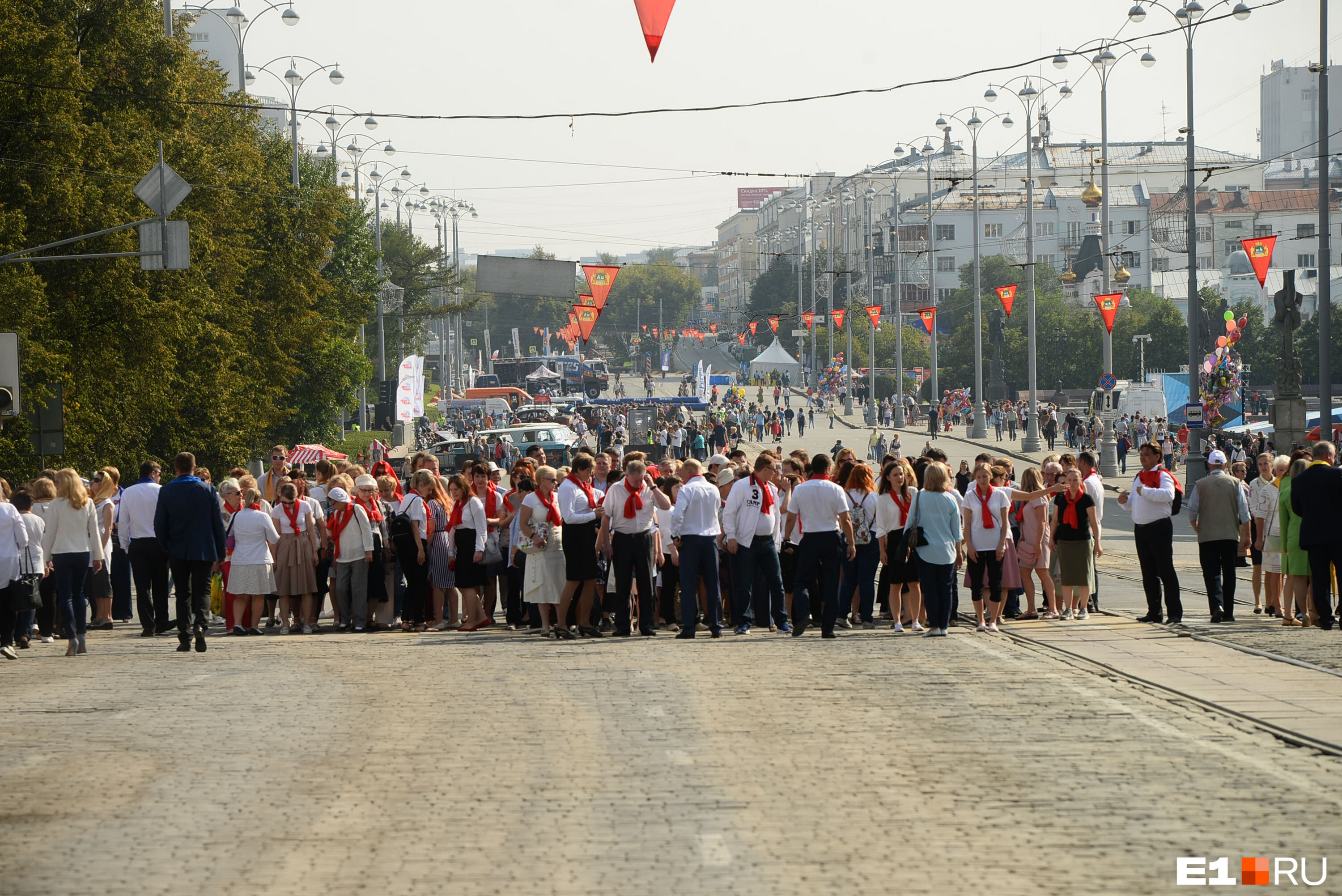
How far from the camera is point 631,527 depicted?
45.9 ft

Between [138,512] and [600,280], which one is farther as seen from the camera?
[600,280]

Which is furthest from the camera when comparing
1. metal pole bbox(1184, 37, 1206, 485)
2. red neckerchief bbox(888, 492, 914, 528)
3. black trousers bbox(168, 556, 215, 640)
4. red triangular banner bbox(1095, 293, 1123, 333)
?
red triangular banner bbox(1095, 293, 1123, 333)

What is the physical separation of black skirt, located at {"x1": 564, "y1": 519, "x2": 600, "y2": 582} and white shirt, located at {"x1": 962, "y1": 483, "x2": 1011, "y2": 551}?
3643 millimetres

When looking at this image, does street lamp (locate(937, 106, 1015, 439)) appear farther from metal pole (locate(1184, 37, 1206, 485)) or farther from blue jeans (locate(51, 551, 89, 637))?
blue jeans (locate(51, 551, 89, 637))

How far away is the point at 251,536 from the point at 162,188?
10.3 meters

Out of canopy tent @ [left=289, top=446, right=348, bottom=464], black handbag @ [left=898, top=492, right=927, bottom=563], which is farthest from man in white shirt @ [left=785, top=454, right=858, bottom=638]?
canopy tent @ [left=289, top=446, right=348, bottom=464]

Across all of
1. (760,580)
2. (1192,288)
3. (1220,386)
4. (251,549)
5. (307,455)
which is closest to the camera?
(760,580)

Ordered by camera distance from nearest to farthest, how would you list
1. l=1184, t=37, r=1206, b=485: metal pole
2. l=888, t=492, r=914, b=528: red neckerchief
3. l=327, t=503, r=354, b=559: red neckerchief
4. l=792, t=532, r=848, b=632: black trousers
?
1. l=792, t=532, r=848, b=632: black trousers
2. l=888, t=492, r=914, b=528: red neckerchief
3. l=327, t=503, r=354, b=559: red neckerchief
4. l=1184, t=37, r=1206, b=485: metal pole

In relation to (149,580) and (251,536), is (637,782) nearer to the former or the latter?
(251,536)

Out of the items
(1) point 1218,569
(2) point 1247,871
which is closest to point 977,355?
(1) point 1218,569

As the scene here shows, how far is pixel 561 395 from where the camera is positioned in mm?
107312

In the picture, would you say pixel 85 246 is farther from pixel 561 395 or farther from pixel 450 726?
pixel 561 395

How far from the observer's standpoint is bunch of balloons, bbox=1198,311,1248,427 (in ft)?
149

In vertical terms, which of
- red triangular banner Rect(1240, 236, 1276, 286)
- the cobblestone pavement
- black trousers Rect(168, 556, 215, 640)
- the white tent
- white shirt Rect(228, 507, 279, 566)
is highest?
red triangular banner Rect(1240, 236, 1276, 286)
